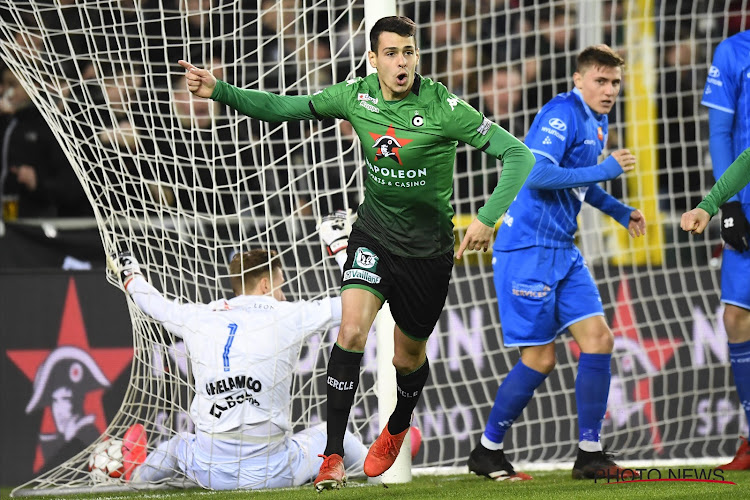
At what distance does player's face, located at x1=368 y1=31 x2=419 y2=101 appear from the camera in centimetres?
414

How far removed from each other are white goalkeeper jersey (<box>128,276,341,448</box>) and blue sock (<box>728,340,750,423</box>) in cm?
195

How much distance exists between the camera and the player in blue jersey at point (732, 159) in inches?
202

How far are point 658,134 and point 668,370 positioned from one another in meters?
1.99

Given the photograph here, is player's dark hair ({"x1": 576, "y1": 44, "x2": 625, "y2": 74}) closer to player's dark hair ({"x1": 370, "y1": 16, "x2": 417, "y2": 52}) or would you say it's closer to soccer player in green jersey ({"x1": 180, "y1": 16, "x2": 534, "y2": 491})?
soccer player in green jersey ({"x1": 180, "y1": 16, "x2": 534, "y2": 491})

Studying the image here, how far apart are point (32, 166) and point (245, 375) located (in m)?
3.30

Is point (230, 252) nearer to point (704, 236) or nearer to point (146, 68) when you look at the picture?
point (146, 68)

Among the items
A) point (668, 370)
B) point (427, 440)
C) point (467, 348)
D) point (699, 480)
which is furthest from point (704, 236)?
point (699, 480)

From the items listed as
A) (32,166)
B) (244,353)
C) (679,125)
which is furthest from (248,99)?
(679,125)

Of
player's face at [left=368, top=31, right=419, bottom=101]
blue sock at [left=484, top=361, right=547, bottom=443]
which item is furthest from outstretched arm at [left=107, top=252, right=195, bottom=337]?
player's face at [left=368, top=31, right=419, bottom=101]

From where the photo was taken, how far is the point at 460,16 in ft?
23.4

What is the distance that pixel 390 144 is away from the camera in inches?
165

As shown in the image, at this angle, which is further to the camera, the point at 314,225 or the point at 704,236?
the point at 704,236

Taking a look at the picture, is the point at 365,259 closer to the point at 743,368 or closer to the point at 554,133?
the point at 554,133

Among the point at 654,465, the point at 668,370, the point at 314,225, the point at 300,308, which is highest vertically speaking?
the point at 314,225
